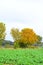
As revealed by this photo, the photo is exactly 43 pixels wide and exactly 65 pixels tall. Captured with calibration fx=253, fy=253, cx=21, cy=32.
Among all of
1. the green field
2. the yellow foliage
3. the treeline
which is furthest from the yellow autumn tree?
the green field

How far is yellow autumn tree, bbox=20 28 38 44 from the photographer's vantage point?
70137 millimetres

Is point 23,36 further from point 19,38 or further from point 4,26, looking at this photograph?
point 4,26

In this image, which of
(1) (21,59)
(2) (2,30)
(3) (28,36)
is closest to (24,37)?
(3) (28,36)

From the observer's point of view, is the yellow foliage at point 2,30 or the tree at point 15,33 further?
the tree at point 15,33

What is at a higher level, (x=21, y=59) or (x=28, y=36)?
(x=28, y=36)

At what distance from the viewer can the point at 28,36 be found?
2884 inches

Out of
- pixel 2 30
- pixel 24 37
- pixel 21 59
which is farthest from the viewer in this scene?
pixel 24 37

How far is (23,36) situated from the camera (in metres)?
73.1

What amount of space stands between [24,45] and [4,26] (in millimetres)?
10803

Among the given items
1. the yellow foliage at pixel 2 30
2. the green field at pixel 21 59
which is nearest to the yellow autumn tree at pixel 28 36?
the yellow foliage at pixel 2 30

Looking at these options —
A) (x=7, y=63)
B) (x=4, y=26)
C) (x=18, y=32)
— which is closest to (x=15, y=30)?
(x=18, y=32)

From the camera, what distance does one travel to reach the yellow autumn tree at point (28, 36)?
70.1 metres

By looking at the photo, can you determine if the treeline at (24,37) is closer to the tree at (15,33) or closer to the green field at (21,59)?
the tree at (15,33)

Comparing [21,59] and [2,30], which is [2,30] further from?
[21,59]
